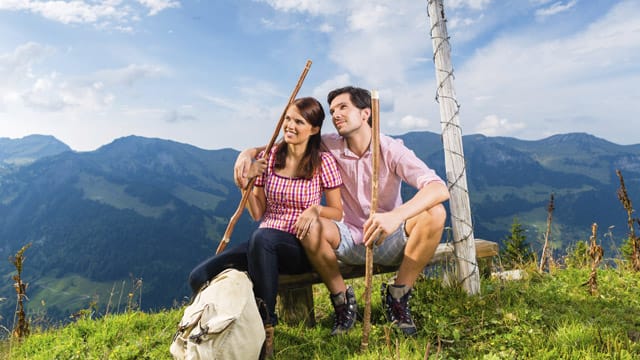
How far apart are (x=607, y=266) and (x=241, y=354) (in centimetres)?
643

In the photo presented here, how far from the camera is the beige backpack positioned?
11.3 feet

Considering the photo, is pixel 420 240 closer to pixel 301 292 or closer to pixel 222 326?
pixel 301 292

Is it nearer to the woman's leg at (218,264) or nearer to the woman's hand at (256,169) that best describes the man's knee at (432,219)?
the woman's hand at (256,169)

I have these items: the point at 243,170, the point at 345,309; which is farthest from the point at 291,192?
the point at 345,309

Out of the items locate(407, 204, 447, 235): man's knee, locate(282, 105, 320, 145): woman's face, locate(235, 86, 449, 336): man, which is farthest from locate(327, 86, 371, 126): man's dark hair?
locate(407, 204, 447, 235): man's knee

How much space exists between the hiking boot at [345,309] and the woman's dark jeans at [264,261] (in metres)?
0.46

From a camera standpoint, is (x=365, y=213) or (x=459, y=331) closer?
(x=459, y=331)

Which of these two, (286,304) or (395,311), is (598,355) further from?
(286,304)

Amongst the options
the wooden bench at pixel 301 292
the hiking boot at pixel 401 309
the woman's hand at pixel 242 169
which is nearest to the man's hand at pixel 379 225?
the hiking boot at pixel 401 309

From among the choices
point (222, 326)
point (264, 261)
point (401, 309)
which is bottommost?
point (401, 309)

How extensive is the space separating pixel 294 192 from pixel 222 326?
1456 mm

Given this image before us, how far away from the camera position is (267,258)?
13.3 feet

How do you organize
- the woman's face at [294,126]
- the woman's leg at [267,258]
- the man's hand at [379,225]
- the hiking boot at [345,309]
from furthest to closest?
the hiking boot at [345,309] → the woman's face at [294,126] → the woman's leg at [267,258] → the man's hand at [379,225]

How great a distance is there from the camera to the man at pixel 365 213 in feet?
14.0
